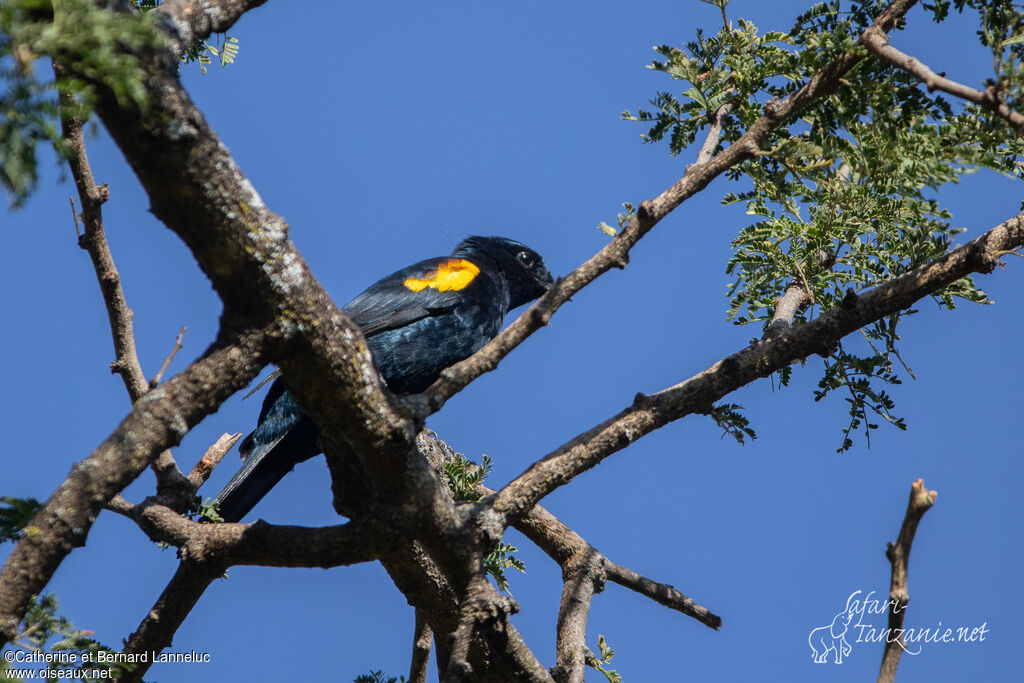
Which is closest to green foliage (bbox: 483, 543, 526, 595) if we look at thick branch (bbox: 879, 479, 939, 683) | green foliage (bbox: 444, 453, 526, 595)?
green foliage (bbox: 444, 453, 526, 595)

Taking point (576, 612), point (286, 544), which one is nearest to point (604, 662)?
point (576, 612)

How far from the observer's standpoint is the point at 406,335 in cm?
587

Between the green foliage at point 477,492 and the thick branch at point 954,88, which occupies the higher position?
the thick branch at point 954,88

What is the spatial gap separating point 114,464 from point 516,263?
4448 millimetres

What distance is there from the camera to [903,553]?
218cm

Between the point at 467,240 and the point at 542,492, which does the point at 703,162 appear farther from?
the point at 467,240

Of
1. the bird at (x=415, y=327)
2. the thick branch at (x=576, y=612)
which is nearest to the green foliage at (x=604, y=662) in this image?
the thick branch at (x=576, y=612)

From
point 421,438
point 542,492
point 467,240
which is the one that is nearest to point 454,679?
point 542,492

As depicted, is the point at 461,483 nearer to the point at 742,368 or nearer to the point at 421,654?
the point at 421,654

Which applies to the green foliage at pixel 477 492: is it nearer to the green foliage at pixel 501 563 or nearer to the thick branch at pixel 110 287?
the green foliage at pixel 501 563

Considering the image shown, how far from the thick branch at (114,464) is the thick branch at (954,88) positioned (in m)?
2.46

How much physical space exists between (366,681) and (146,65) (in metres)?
3.42

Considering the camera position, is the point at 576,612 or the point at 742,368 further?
the point at 576,612

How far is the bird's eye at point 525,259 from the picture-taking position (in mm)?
7041
